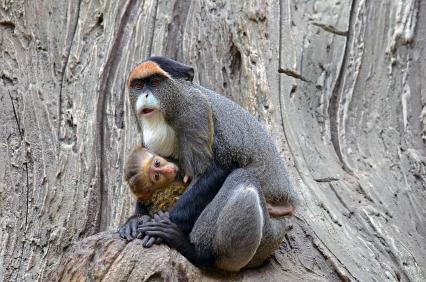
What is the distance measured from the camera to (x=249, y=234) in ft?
17.2

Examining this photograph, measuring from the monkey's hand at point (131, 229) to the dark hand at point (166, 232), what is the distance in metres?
0.05

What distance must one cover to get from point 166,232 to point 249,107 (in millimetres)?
2475

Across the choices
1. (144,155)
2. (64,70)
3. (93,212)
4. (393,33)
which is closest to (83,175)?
(93,212)

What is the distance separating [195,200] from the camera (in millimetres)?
5391

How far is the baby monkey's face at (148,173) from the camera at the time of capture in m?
5.68

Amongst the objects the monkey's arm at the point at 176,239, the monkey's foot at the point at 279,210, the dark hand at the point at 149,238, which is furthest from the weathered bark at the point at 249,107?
the dark hand at the point at 149,238

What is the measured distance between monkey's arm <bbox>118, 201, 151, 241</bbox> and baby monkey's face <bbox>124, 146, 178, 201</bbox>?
0.09 metres

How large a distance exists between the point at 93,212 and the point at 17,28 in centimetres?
226

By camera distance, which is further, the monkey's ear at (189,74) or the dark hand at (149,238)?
the monkey's ear at (189,74)

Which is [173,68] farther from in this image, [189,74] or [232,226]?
[232,226]

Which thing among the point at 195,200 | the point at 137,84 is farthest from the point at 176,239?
the point at 137,84

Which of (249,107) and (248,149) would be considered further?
(249,107)

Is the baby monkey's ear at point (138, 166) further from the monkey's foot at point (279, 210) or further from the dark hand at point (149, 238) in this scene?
the monkey's foot at point (279, 210)

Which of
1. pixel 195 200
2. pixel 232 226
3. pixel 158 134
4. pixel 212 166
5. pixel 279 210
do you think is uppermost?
pixel 158 134
